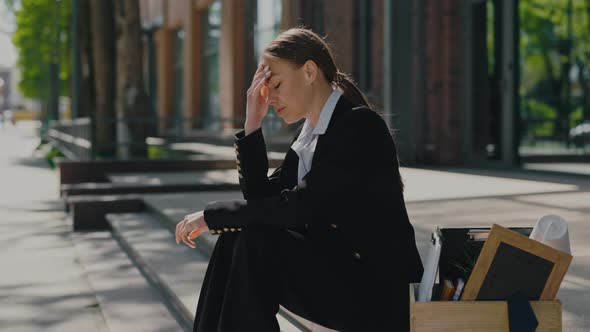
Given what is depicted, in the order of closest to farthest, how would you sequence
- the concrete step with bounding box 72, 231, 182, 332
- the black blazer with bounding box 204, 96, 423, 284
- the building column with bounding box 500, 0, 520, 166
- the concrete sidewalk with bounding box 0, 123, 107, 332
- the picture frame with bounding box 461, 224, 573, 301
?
1. the picture frame with bounding box 461, 224, 573, 301
2. the black blazer with bounding box 204, 96, 423, 284
3. the concrete step with bounding box 72, 231, 182, 332
4. the concrete sidewalk with bounding box 0, 123, 107, 332
5. the building column with bounding box 500, 0, 520, 166

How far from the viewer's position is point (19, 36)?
52.0 m

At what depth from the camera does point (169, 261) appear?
626 cm

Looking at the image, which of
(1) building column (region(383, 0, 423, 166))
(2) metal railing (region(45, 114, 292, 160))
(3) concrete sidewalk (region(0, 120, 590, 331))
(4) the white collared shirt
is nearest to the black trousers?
(4) the white collared shirt

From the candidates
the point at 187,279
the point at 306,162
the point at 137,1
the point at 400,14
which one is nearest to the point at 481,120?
the point at 400,14

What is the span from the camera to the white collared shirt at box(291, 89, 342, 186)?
9.94ft

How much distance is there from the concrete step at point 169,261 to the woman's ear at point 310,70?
1234 millimetres

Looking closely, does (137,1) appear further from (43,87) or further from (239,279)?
(43,87)

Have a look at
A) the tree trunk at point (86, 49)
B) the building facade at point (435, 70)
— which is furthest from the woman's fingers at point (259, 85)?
the tree trunk at point (86, 49)

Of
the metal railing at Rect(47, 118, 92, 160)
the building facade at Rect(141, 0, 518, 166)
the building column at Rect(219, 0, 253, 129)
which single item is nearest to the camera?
the building facade at Rect(141, 0, 518, 166)

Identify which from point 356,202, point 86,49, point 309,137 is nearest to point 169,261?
point 309,137

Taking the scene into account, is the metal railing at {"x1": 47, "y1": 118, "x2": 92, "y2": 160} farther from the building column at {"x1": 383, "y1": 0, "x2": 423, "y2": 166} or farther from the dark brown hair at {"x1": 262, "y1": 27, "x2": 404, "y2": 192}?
the dark brown hair at {"x1": 262, "y1": 27, "x2": 404, "y2": 192}

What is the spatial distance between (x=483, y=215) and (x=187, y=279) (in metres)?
2.47

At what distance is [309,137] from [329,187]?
39cm

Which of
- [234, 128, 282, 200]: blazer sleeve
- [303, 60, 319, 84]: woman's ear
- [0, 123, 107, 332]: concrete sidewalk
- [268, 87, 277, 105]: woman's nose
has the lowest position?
[0, 123, 107, 332]: concrete sidewalk
